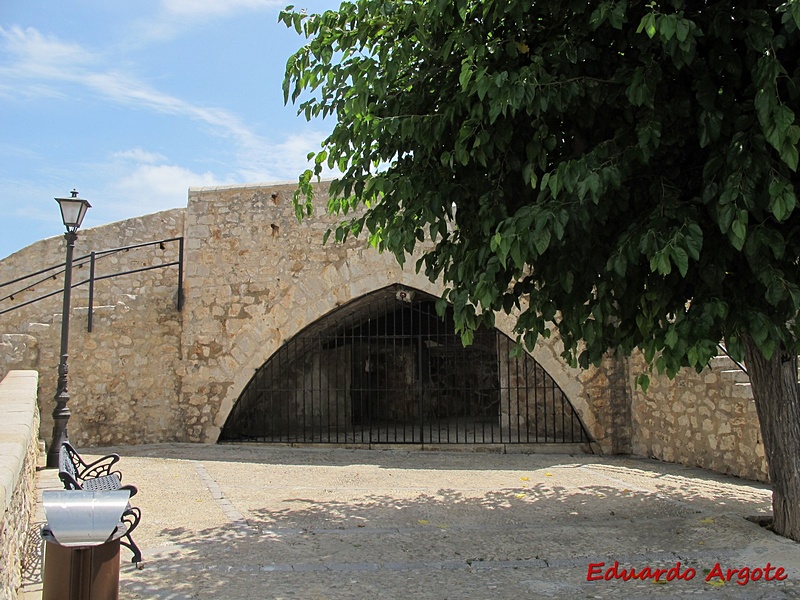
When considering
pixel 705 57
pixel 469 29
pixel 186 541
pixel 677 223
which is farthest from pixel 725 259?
pixel 186 541

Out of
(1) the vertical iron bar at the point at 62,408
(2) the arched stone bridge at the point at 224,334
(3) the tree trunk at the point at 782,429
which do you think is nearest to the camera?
(3) the tree trunk at the point at 782,429

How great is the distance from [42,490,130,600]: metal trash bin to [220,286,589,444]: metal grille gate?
6641 millimetres

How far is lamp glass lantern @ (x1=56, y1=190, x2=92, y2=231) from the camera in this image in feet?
25.3

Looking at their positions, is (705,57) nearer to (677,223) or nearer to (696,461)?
(677,223)

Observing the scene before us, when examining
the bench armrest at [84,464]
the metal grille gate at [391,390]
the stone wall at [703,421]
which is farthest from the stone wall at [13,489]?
the stone wall at [703,421]

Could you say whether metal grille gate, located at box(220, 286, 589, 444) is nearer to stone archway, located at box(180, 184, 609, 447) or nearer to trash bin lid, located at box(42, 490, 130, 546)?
stone archway, located at box(180, 184, 609, 447)

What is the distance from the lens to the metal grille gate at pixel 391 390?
1063cm

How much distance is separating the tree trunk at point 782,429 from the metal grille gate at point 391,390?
5061 mm

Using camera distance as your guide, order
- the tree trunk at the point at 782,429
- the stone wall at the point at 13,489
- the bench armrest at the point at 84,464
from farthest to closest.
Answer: the bench armrest at the point at 84,464 < the tree trunk at the point at 782,429 < the stone wall at the point at 13,489

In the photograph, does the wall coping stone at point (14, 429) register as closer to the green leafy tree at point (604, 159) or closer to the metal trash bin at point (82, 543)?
the metal trash bin at point (82, 543)

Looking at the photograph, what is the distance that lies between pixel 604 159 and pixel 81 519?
295 cm

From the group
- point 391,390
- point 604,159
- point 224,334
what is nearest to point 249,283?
point 224,334

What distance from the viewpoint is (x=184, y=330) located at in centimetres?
1053

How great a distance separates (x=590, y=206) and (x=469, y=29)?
4.11 ft
